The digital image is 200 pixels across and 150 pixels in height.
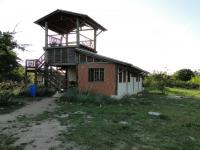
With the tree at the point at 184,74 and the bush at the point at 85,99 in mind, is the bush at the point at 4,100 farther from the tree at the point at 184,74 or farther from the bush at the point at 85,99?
the tree at the point at 184,74

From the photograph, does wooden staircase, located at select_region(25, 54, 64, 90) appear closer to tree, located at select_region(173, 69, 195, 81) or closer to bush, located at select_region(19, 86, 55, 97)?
bush, located at select_region(19, 86, 55, 97)

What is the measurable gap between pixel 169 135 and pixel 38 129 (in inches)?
183

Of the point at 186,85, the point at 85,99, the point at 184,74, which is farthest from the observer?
the point at 184,74

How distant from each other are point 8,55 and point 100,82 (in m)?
14.0

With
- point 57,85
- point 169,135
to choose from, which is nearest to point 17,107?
point 57,85

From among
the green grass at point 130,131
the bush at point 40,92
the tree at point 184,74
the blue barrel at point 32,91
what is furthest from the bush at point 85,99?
the tree at point 184,74

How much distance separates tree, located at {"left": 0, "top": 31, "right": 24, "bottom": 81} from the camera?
662cm

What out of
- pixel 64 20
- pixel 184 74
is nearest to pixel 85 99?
pixel 64 20

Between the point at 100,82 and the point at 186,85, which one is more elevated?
the point at 100,82

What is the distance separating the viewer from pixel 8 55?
675 cm

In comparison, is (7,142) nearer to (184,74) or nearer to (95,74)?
(95,74)

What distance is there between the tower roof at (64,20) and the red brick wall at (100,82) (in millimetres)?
3835

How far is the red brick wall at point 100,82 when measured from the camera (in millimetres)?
20156

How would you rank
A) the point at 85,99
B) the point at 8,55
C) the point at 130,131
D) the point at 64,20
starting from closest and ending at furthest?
the point at 8,55 < the point at 130,131 < the point at 85,99 < the point at 64,20
